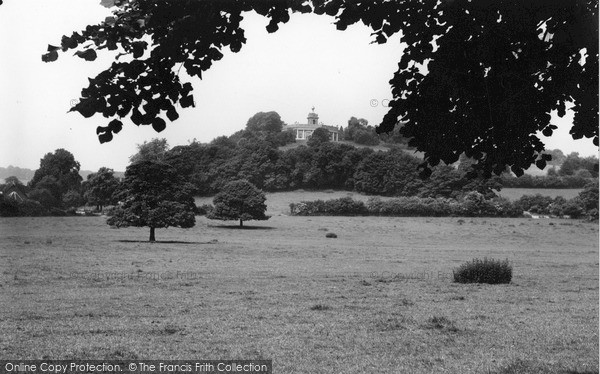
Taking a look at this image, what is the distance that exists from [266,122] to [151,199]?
429 ft

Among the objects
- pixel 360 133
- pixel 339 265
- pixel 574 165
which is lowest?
pixel 339 265

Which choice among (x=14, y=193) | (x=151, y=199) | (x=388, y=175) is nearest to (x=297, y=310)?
(x=151, y=199)

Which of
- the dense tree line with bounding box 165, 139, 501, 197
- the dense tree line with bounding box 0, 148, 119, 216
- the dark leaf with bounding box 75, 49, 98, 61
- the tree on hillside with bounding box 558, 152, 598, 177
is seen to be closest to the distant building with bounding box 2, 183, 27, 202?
the dense tree line with bounding box 0, 148, 119, 216

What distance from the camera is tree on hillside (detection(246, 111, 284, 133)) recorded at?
180125mm

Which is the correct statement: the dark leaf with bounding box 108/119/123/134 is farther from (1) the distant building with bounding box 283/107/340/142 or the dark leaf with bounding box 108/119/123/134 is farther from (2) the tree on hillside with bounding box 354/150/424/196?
(1) the distant building with bounding box 283/107/340/142

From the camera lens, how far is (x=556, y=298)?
23062 millimetres

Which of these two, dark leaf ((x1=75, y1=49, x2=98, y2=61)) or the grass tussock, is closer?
dark leaf ((x1=75, y1=49, x2=98, y2=61))

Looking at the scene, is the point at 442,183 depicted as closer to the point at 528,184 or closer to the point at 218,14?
the point at 528,184

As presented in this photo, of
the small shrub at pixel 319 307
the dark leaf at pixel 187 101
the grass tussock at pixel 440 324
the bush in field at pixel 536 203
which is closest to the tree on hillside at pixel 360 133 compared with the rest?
the bush in field at pixel 536 203

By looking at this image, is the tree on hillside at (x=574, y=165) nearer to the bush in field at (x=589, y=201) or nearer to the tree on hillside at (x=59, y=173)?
the bush in field at (x=589, y=201)

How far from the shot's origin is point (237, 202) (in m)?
67.9

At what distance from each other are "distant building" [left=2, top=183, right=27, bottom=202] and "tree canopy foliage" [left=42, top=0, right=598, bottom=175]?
79.2 meters

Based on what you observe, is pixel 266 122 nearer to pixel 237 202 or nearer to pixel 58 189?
pixel 58 189

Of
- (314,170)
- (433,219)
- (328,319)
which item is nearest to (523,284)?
(328,319)
